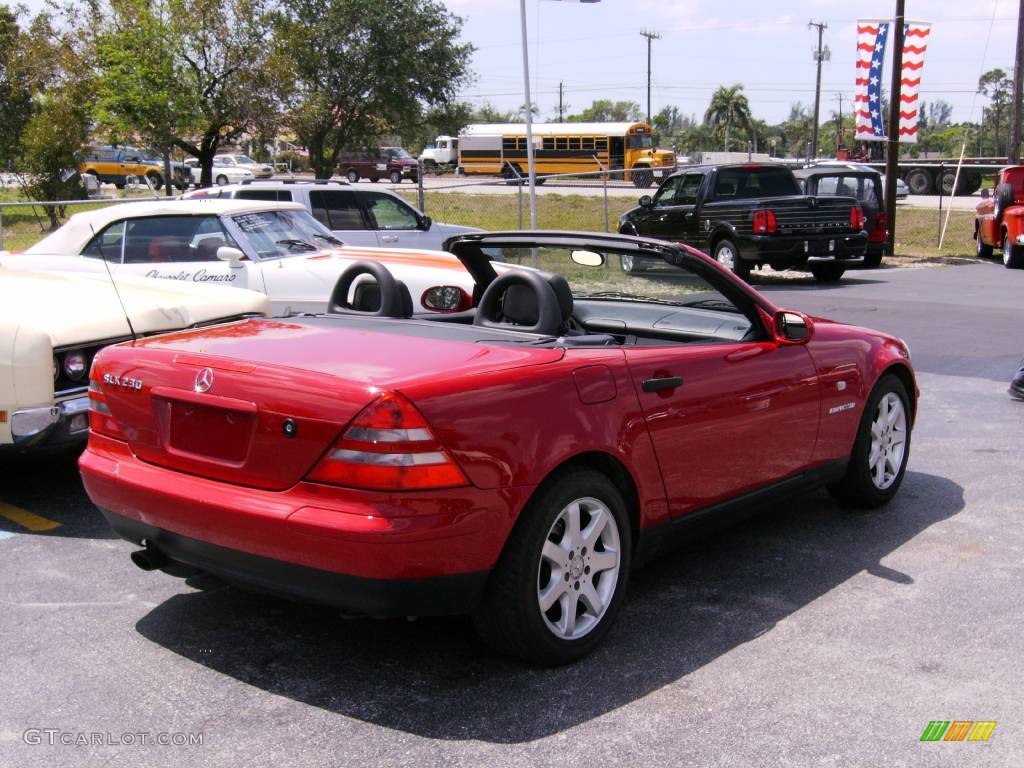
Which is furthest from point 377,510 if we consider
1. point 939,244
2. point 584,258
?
point 939,244

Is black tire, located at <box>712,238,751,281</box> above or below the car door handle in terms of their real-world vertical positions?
below

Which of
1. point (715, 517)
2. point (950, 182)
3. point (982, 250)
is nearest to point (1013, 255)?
point (982, 250)

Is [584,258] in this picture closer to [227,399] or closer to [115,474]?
[227,399]

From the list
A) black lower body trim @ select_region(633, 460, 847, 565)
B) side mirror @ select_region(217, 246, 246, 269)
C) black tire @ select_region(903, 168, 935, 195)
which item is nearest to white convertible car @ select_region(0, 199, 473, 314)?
side mirror @ select_region(217, 246, 246, 269)

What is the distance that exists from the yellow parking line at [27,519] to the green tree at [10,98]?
32376 mm

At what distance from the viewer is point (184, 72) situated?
26.8 meters

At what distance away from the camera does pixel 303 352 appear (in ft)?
12.5

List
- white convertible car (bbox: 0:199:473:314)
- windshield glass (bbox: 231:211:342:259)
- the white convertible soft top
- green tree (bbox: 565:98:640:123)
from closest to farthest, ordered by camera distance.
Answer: white convertible car (bbox: 0:199:473:314), the white convertible soft top, windshield glass (bbox: 231:211:342:259), green tree (bbox: 565:98:640:123)

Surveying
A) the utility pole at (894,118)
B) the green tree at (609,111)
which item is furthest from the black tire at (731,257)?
the green tree at (609,111)

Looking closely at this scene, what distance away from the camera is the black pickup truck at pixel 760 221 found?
16406mm

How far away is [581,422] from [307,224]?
6.64 meters

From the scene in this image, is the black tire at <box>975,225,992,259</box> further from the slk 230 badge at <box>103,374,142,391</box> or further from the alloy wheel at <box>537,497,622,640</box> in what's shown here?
the slk 230 badge at <box>103,374,142,391</box>

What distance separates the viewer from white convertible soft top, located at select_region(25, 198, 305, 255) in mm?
8992

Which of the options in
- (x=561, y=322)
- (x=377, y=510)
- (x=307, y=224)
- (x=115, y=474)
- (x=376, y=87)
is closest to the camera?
(x=377, y=510)
